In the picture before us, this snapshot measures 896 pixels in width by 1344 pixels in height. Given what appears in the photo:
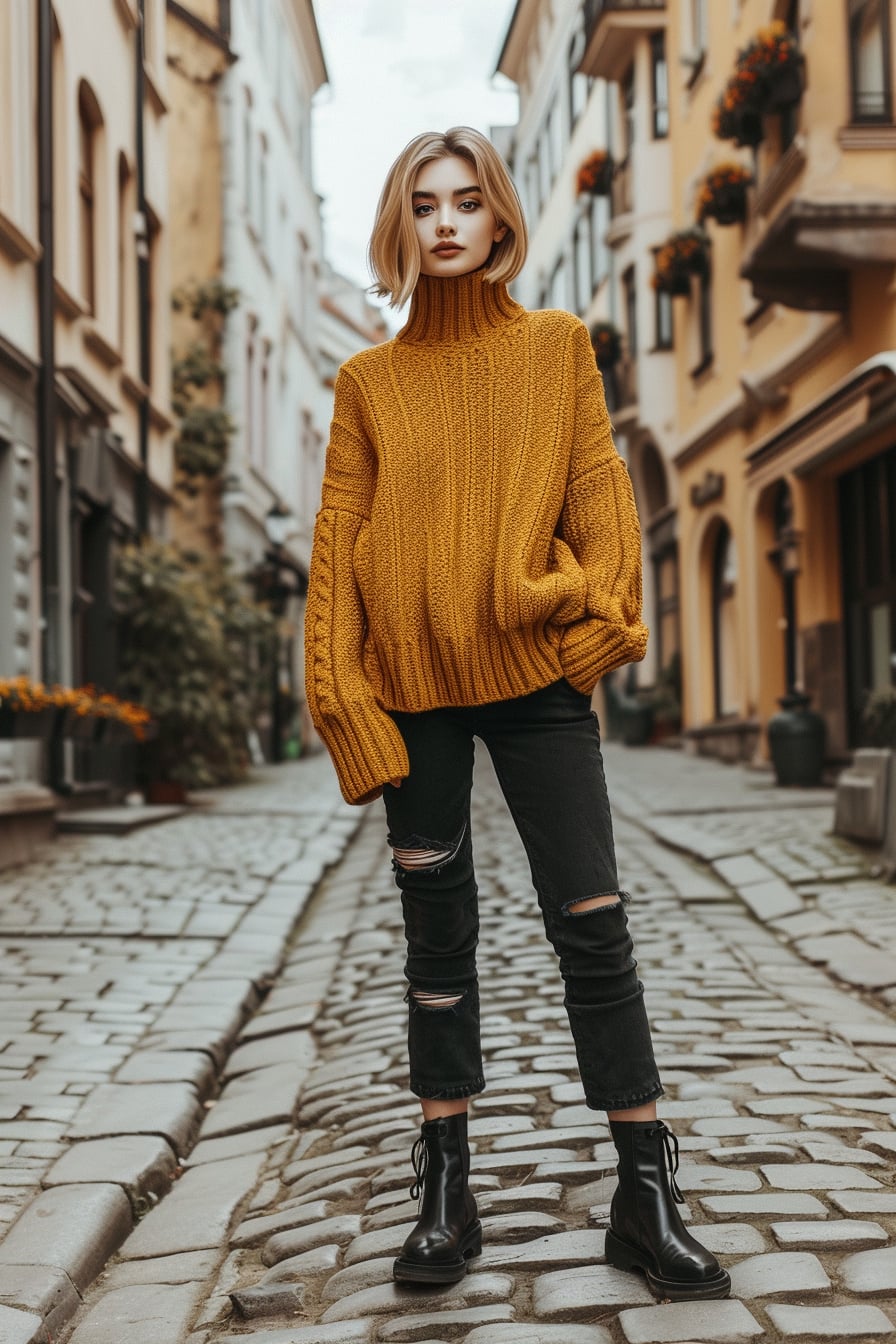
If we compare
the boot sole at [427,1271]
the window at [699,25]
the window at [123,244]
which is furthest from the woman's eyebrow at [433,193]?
the window at [699,25]

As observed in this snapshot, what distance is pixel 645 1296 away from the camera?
8.55ft

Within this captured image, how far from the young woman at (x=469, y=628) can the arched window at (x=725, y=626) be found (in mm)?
16484

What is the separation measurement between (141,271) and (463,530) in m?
14.5

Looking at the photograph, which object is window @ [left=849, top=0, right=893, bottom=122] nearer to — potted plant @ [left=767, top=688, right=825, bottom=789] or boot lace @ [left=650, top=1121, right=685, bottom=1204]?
potted plant @ [left=767, top=688, right=825, bottom=789]

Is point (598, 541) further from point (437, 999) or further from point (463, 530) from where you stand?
point (437, 999)

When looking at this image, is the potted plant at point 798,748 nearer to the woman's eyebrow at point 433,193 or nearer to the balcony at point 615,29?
the woman's eyebrow at point 433,193

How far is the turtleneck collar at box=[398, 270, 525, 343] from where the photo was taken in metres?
2.90

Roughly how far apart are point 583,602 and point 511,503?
0.21 metres

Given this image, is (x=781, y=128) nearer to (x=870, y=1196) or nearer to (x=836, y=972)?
(x=836, y=972)

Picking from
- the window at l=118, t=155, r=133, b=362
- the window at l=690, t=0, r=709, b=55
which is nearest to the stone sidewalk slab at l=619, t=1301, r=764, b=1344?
the window at l=118, t=155, r=133, b=362

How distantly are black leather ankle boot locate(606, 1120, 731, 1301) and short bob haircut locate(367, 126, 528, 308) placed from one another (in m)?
1.47

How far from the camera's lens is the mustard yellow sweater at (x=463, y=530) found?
2.73 meters

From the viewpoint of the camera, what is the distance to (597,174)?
82.3 ft

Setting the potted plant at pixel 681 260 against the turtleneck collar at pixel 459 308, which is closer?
the turtleneck collar at pixel 459 308
